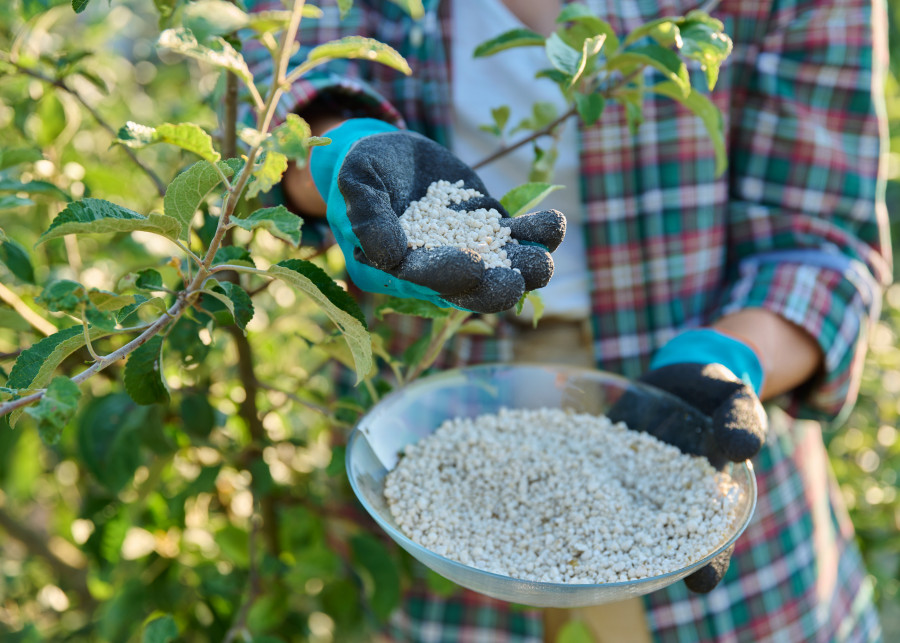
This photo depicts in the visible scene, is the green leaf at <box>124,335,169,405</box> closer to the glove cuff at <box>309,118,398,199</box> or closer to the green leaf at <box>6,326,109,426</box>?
the green leaf at <box>6,326,109,426</box>

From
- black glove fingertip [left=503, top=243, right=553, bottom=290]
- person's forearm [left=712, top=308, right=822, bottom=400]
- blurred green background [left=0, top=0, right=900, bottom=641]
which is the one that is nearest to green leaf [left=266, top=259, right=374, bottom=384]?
black glove fingertip [left=503, top=243, right=553, bottom=290]

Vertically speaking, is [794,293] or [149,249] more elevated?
[149,249]

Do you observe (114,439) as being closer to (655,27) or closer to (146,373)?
(146,373)

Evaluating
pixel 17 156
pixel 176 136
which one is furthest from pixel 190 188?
pixel 17 156

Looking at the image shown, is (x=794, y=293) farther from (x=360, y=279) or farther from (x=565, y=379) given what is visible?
(x=360, y=279)

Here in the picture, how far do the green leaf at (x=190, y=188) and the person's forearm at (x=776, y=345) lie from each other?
718 millimetres

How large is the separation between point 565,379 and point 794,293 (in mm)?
369

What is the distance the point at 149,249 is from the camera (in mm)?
1035

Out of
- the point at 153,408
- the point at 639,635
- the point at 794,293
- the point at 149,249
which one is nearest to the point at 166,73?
the point at 149,249

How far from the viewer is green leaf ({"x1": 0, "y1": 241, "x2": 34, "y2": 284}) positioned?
782mm

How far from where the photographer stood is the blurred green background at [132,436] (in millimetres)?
1021

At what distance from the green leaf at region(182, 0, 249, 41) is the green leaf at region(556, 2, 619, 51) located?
0.38 m

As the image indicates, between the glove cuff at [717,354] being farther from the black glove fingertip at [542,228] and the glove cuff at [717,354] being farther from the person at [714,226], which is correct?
the black glove fingertip at [542,228]

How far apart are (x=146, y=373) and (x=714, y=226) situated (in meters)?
0.80
